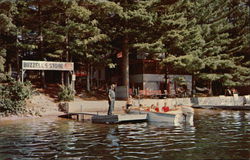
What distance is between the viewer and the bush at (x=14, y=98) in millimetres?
25125

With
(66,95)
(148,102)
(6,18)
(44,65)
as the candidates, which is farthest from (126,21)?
(6,18)

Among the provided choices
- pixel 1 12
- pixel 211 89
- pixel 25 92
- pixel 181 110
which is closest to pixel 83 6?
pixel 1 12

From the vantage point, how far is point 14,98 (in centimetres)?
2662

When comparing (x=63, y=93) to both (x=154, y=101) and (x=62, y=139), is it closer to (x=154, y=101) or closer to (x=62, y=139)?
(x=154, y=101)

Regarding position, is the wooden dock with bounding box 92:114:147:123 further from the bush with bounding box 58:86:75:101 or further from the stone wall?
the bush with bounding box 58:86:75:101

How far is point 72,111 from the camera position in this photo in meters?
27.7

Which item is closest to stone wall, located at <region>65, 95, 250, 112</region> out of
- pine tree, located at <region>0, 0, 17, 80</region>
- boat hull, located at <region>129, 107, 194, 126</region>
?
boat hull, located at <region>129, 107, 194, 126</region>

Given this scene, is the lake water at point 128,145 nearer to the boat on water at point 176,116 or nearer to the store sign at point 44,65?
the boat on water at point 176,116

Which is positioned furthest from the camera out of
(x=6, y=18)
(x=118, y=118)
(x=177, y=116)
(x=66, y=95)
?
(x=66, y=95)

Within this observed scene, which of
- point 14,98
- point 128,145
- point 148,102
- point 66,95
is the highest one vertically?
point 66,95

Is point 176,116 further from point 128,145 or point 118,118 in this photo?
point 128,145

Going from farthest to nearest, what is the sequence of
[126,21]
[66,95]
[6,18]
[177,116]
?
[126,21] < [66,95] < [6,18] < [177,116]

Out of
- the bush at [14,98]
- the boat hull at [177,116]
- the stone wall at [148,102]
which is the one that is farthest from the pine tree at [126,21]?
the boat hull at [177,116]

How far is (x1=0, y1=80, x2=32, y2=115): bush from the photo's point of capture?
25125 mm
